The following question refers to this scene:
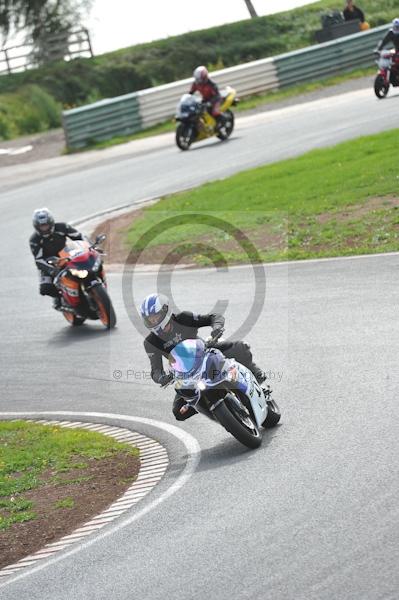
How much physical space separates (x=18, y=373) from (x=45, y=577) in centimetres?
759

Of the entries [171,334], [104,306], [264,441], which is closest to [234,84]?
[104,306]

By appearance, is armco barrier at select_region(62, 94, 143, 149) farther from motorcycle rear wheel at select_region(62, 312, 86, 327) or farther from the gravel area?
motorcycle rear wheel at select_region(62, 312, 86, 327)

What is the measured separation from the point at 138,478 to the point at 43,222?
25.1ft

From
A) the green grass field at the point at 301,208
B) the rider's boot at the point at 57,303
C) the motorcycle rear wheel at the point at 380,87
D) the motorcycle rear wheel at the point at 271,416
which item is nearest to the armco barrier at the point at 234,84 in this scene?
the motorcycle rear wheel at the point at 380,87

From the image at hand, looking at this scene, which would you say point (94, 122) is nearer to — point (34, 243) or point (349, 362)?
point (34, 243)

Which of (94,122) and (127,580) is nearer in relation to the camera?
(127,580)

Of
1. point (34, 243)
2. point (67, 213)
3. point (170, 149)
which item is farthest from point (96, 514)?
point (170, 149)

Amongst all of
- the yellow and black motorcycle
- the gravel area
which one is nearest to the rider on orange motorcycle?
the gravel area

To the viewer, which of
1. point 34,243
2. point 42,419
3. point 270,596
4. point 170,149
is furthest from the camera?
point 170,149

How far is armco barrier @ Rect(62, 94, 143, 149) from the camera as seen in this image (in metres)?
35.5

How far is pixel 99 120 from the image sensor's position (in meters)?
35.7

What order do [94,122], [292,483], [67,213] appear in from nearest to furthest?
[292,483], [67,213], [94,122]

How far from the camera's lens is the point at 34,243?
1759 cm

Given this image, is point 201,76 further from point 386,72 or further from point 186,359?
point 186,359
